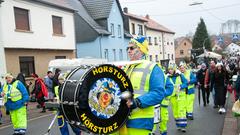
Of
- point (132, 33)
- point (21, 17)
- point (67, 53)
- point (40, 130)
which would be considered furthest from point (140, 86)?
point (132, 33)

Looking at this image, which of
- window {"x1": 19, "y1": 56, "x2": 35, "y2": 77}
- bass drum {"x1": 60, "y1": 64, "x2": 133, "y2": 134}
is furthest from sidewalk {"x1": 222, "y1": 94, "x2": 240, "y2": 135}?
window {"x1": 19, "y1": 56, "x2": 35, "y2": 77}

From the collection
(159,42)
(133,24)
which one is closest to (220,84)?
(133,24)

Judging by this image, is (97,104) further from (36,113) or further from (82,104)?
(36,113)

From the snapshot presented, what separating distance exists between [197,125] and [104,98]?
6.49 m

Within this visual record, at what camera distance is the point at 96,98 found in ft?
10.6

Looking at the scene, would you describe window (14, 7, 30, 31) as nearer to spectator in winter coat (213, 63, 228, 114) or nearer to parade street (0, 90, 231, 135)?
parade street (0, 90, 231, 135)

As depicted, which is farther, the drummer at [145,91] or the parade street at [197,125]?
the parade street at [197,125]

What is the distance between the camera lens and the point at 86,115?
10.3 ft

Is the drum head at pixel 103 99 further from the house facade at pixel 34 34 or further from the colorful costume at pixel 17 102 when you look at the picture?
the house facade at pixel 34 34

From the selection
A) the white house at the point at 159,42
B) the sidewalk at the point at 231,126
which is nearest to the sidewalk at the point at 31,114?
the sidewalk at the point at 231,126

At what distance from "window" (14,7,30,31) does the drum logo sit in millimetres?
17217

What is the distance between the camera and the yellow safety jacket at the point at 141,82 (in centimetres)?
360

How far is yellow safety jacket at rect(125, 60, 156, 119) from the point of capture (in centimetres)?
360

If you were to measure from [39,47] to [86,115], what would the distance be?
61.6ft
